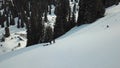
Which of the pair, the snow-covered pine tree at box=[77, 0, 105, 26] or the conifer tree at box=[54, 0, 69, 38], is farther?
the conifer tree at box=[54, 0, 69, 38]

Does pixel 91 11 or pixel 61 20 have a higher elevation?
pixel 91 11

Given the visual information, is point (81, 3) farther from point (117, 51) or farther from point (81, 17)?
point (117, 51)

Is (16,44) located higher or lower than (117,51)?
lower

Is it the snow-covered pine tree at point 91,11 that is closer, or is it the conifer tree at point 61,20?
the snow-covered pine tree at point 91,11

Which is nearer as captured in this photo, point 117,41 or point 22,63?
point 117,41

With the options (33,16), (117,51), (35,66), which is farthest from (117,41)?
(33,16)

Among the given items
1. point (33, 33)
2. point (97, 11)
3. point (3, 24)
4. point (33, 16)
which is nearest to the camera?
point (97, 11)

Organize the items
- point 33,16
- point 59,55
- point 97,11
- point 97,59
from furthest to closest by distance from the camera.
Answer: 1. point 33,16
2. point 97,11
3. point 59,55
4. point 97,59

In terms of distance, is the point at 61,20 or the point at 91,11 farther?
the point at 61,20

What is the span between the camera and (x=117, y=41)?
17062 millimetres

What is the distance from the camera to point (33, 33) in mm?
56594

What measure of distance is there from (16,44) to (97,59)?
63.9m

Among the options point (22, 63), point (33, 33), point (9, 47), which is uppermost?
point (22, 63)

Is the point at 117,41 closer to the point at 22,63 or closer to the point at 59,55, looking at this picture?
the point at 59,55
